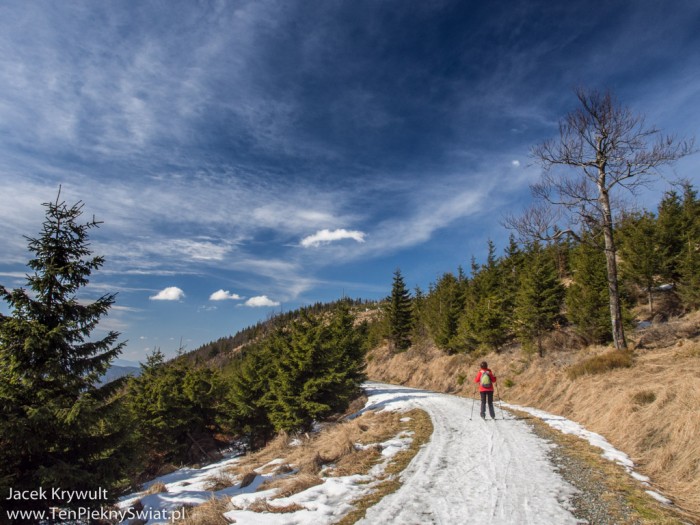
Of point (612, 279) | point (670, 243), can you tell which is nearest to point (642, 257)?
point (670, 243)

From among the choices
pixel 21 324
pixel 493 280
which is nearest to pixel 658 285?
pixel 493 280

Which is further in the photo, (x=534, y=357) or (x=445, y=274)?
(x=445, y=274)

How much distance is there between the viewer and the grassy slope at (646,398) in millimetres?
6387

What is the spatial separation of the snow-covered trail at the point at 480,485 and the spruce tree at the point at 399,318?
3623 centimetres

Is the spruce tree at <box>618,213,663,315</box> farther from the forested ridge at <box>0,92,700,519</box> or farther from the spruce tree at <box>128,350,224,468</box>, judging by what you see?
the spruce tree at <box>128,350,224,468</box>

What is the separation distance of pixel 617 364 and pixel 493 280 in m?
26.7

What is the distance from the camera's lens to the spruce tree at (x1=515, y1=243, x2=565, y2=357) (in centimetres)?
2262

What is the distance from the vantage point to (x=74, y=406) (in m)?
8.73

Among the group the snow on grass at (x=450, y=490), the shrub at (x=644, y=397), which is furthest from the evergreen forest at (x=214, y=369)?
the shrub at (x=644, y=397)

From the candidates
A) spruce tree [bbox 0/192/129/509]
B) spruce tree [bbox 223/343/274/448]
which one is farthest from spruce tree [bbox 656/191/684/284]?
spruce tree [bbox 0/192/129/509]

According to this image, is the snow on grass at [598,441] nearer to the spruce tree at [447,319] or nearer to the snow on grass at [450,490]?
the snow on grass at [450,490]

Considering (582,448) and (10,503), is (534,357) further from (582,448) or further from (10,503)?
(10,503)

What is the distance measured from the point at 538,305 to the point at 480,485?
787 inches

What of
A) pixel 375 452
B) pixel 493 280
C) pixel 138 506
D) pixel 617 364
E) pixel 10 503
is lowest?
pixel 138 506
